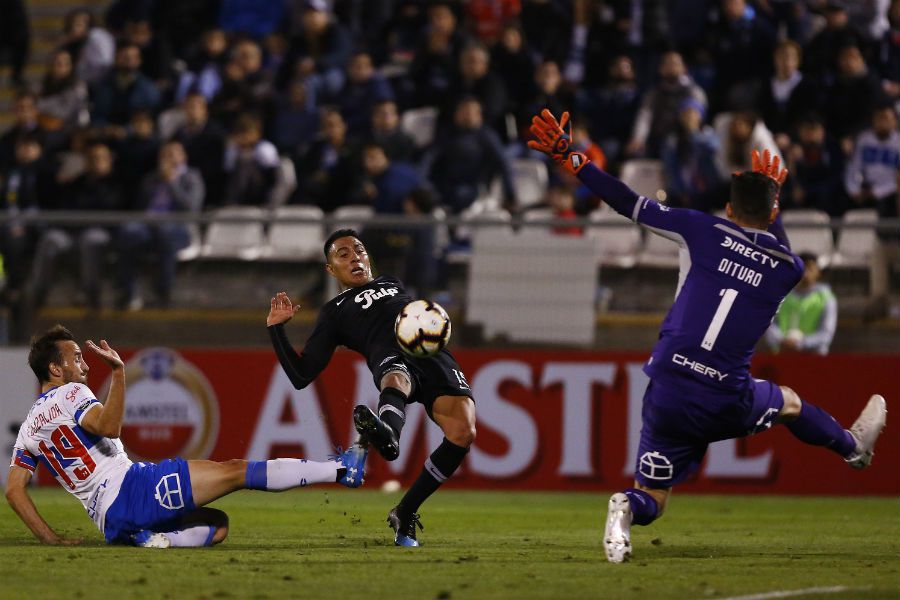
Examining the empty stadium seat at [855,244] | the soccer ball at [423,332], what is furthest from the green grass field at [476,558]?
the empty stadium seat at [855,244]

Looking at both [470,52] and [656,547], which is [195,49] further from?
[656,547]

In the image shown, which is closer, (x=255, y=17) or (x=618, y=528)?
(x=618, y=528)

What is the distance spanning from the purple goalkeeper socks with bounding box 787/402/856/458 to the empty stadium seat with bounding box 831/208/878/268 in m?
6.03

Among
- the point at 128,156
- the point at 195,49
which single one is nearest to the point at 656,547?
the point at 128,156

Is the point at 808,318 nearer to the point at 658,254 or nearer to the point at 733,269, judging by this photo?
the point at 658,254

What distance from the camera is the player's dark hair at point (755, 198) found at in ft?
28.9

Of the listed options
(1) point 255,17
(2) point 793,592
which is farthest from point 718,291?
(1) point 255,17

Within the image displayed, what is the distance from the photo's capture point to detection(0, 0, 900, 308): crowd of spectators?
55.0 ft

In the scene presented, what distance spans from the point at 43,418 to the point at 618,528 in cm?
350

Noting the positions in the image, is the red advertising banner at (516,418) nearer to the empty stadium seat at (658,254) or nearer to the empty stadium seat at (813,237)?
the empty stadium seat at (658,254)

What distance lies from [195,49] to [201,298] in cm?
706

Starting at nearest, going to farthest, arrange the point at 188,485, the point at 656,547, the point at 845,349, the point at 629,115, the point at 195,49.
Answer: the point at 188,485, the point at 656,547, the point at 845,349, the point at 629,115, the point at 195,49

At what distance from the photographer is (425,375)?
33.0ft

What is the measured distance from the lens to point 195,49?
2156cm
